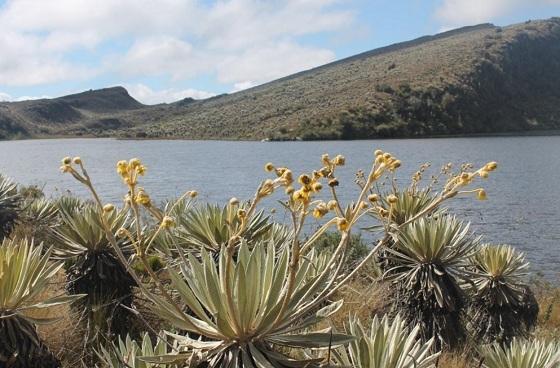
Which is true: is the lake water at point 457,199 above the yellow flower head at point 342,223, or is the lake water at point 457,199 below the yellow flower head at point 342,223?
below

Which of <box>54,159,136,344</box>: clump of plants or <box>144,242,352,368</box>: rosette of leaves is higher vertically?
<box>144,242,352,368</box>: rosette of leaves

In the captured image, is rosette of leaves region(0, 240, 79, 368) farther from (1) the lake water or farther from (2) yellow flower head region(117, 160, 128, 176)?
(1) the lake water

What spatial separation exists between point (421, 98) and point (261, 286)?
71.3 metres

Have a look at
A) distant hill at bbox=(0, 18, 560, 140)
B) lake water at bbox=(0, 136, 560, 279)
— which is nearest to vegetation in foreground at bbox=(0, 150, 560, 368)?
lake water at bbox=(0, 136, 560, 279)

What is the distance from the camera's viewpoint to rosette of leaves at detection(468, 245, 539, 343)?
21.6ft

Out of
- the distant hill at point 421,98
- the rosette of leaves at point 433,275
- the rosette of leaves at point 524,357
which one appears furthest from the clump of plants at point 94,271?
the distant hill at point 421,98

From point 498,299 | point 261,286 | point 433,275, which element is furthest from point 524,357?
point 498,299

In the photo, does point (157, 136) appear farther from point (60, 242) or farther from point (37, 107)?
point (60, 242)

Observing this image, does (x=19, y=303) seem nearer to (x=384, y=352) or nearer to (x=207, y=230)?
(x=207, y=230)

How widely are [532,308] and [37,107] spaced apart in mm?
146177

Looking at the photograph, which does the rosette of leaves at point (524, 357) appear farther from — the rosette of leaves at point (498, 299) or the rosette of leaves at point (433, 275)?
the rosette of leaves at point (498, 299)

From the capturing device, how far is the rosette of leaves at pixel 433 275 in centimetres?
554

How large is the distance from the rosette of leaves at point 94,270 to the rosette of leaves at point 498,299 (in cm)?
369

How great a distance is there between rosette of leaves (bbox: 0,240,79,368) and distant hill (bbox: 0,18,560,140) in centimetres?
6152
